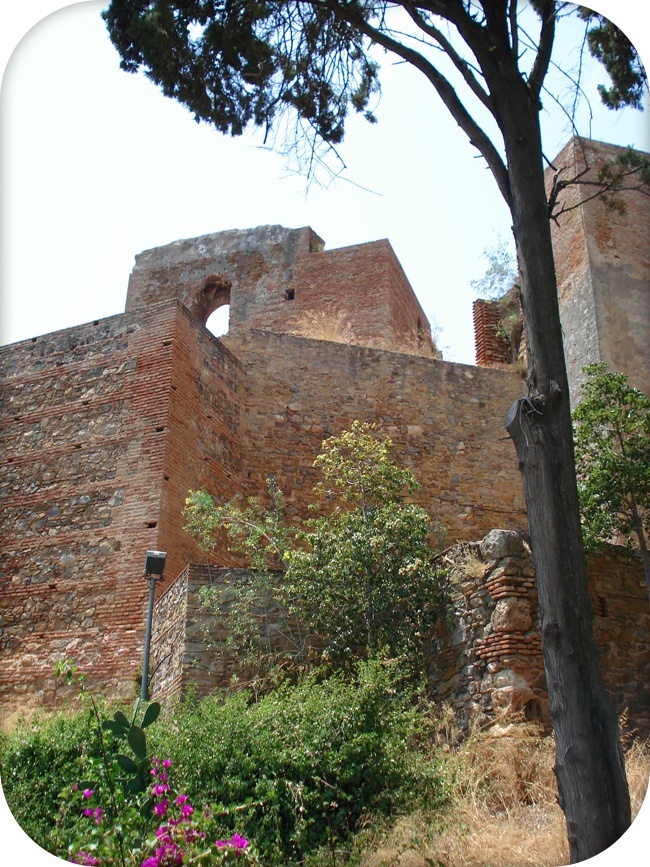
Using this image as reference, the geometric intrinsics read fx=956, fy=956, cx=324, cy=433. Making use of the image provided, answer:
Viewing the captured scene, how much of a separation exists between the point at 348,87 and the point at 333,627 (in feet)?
15.1

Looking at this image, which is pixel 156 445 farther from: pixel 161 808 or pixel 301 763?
pixel 161 808

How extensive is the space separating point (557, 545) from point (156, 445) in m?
6.15

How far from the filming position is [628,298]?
1294cm

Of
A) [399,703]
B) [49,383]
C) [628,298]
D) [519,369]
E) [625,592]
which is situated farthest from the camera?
[519,369]

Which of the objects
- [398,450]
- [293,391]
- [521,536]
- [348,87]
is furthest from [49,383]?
[521,536]

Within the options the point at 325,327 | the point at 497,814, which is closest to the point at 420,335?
the point at 325,327

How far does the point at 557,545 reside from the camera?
554 cm

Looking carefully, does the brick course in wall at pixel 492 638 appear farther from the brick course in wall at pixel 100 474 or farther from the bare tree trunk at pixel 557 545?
the bare tree trunk at pixel 557 545

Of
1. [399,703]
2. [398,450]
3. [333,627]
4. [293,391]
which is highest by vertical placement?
[293,391]

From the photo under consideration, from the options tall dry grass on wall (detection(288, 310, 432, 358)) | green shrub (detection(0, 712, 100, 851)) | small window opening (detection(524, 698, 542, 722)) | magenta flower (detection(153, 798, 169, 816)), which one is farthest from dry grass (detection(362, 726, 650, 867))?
tall dry grass on wall (detection(288, 310, 432, 358))

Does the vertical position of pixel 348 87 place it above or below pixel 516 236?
above

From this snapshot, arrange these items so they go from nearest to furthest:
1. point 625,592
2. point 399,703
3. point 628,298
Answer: point 399,703
point 625,592
point 628,298

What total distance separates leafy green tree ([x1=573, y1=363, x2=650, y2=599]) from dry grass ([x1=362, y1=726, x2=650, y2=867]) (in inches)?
88.8

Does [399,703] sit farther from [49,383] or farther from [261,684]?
[49,383]
